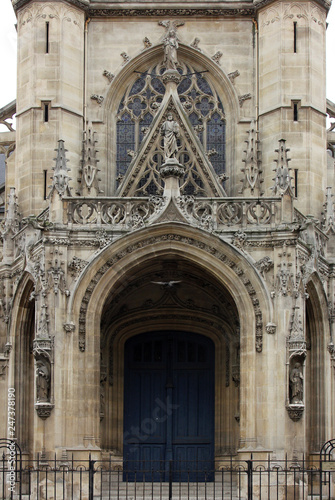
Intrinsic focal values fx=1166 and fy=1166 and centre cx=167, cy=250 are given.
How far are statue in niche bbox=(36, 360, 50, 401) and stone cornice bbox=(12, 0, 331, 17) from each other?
9698mm

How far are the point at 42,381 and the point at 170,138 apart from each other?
6.18 m

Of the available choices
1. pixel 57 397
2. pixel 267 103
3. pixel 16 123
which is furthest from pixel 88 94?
pixel 57 397

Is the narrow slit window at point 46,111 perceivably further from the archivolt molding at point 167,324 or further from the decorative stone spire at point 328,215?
the decorative stone spire at point 328,215

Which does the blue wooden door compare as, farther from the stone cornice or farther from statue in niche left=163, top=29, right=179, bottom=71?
the stone cornice

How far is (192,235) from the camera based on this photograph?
25625 mm

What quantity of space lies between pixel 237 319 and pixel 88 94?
273 inches

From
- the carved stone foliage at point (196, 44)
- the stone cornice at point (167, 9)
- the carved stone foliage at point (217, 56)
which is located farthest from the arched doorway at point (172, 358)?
the stone cornice at point (167, 9)

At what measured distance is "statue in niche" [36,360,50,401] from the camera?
2458cm

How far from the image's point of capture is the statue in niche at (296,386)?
968 inches

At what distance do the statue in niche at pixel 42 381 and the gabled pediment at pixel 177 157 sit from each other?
5566 millimetres

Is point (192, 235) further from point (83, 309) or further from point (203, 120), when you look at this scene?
point (203, 120)

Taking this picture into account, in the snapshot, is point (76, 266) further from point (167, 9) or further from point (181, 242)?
point (167, 9)

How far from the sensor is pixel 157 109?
96.8ft

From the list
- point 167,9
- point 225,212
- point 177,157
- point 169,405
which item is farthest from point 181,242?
point 167,9
